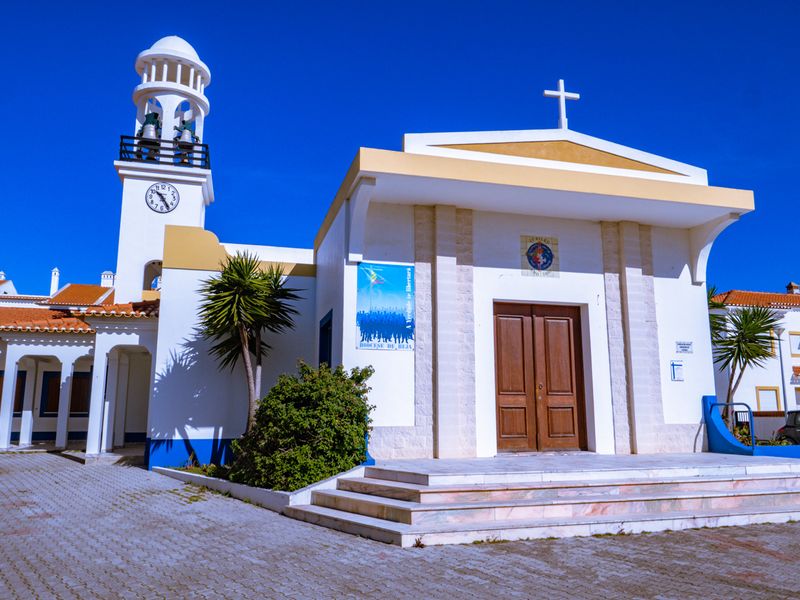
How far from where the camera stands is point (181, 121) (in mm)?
23672

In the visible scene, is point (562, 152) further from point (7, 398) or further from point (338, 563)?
point (7, 398)

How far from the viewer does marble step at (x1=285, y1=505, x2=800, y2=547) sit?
624cm

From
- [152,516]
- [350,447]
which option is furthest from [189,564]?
[350,447]

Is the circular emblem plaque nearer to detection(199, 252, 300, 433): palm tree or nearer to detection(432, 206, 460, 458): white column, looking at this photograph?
detection(432, 206, 460, 458): white column

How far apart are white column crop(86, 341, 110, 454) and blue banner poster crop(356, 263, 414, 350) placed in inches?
318

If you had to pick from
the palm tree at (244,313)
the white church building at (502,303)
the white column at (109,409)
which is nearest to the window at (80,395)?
the white column at (109,409)

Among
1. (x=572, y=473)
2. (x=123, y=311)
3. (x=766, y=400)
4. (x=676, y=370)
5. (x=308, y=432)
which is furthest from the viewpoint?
(x=766, y=400)

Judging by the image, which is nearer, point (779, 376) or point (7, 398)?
point (7, 398)

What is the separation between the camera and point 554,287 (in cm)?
1088

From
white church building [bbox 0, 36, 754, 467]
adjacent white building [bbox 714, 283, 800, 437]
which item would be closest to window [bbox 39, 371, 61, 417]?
white church building [bbox 0, 36, 754, 467]

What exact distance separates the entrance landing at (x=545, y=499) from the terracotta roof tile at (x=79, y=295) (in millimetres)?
21719

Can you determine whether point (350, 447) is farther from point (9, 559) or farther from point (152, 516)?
point (9, 559)

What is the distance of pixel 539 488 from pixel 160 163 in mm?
19196

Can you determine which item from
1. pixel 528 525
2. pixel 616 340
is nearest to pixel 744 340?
pixel 616 340
